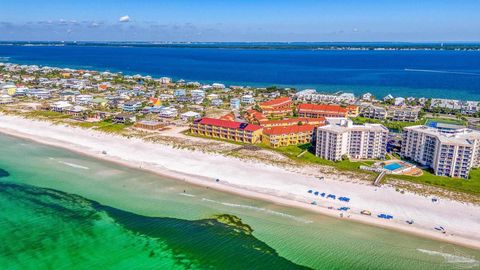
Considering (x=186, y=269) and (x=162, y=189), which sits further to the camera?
(x=162, y=189)

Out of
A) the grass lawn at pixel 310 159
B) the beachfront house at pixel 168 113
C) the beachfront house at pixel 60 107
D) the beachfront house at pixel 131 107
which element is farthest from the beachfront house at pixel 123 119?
the grass lawn at pixel 310 159

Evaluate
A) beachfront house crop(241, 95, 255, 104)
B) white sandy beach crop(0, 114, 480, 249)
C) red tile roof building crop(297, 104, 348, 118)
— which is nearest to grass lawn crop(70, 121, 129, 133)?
white sandy beach crop(0, 114, 480, 249)

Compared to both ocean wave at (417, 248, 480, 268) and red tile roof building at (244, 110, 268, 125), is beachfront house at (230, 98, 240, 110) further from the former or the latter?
ocean wave at (417, 248, 480, 268)

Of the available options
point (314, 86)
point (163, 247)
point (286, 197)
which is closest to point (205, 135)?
point (286, 197)

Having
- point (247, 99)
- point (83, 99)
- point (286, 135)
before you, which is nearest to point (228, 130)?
point (286, 135)

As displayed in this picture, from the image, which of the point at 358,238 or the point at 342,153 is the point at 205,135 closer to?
the point at 342,153

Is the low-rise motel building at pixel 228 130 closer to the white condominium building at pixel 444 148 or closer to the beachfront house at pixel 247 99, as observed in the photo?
the white condominium building at pixel 444 148

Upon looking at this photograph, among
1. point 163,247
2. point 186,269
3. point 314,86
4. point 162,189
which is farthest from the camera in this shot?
point 314,86
